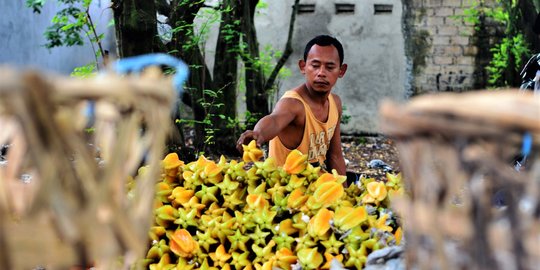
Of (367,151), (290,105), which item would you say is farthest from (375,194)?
(367,151)

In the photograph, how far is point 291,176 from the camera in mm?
2342

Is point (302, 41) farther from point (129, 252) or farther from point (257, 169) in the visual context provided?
point (129, 252)

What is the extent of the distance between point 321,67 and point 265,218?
52.0 inches

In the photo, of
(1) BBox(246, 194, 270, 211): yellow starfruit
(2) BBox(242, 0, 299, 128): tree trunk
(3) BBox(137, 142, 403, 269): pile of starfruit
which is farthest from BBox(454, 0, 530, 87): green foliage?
(1) BBox(246, 194, 270, 211): yellow starfruit

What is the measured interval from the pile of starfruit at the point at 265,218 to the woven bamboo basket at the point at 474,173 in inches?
42.0

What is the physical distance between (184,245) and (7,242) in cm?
131

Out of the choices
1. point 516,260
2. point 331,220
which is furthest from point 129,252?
point 331,220

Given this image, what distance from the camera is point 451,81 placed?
862cm

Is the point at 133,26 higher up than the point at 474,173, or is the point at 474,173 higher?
the point at 133,26

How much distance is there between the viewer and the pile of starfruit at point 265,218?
203 cm

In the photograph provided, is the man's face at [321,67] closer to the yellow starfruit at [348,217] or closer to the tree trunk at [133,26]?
the tree trunk at [133,26]

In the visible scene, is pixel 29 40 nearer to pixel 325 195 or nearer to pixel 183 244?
pixel 183 244

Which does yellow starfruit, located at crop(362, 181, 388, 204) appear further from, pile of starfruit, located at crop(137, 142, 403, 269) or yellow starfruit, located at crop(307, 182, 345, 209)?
yellow starfruit, located at crop(307, 182, 345, 209)

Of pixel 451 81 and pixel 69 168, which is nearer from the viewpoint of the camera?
pixel 69 168
